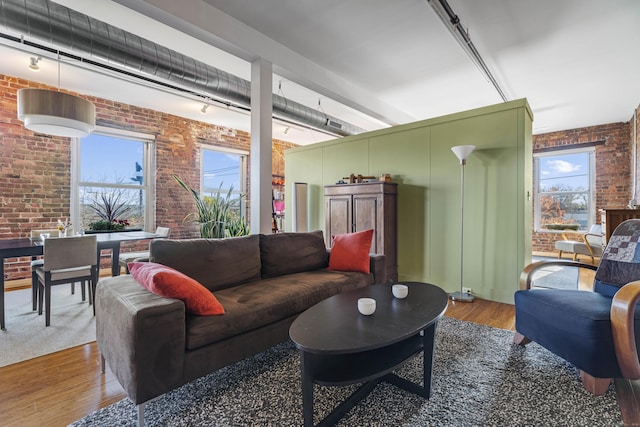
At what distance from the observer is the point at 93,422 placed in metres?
1.50

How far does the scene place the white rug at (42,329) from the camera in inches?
89.7

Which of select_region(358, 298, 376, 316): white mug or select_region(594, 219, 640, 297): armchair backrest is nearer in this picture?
select_region(358, 298, 376, 316): white mug

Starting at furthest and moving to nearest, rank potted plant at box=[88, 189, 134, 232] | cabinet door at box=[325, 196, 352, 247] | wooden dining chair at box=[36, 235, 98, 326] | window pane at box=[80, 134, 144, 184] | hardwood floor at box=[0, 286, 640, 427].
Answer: window pane at box=[80, 134, 144, 184] → potted plant at box=[88, 189, 134, 232] → cabinet door at box=[325, 196, 352, 247] → wooden dining chair at box=[36, 235, 98, 326] → hardwood floor at box=[0, 286, 640, 427]

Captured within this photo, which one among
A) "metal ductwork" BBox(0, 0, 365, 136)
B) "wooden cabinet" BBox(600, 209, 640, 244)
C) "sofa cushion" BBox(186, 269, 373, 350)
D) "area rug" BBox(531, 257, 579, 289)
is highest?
"metal ductwork" BBox(0, 0, 365, 136)

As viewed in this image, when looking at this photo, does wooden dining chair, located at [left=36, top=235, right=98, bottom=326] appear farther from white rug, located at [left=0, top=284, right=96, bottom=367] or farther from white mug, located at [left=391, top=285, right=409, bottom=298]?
white mug, located at [left=391, top=285, right=409, bottom=298]

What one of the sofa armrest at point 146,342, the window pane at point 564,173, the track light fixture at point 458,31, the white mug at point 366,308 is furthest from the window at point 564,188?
the sofa armrest at point 146,342

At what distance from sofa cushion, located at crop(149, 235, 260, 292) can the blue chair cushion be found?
84.9 inches

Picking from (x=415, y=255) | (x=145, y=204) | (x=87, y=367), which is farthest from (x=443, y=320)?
(x=145, y=204)

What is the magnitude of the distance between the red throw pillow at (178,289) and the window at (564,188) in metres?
8.19

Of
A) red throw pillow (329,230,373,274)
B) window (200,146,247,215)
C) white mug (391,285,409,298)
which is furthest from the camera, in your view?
window (200,146,247,215)

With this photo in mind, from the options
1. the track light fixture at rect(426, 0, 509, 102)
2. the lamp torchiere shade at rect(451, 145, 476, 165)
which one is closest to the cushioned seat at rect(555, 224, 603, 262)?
the track light fixture at rect(426, 0, 509, 102)

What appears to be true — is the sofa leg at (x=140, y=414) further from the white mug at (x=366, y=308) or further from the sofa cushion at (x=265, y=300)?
the white mug at (x=366, y=308)

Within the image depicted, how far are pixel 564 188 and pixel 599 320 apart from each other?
6.95 meters

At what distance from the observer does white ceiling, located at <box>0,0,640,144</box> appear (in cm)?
281
